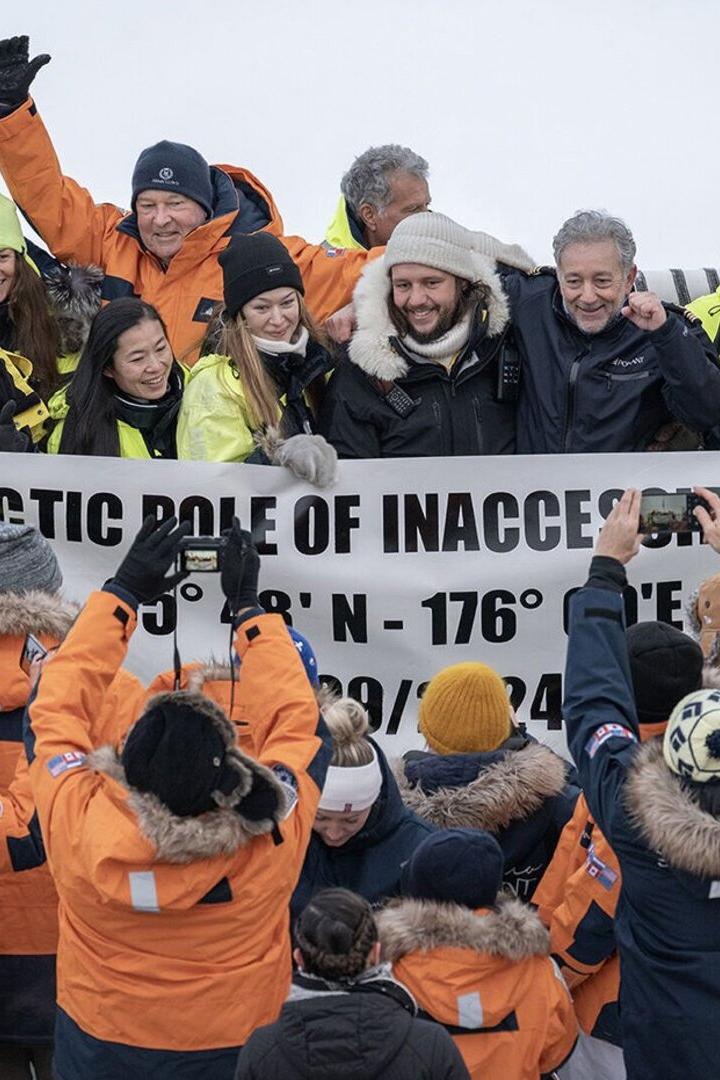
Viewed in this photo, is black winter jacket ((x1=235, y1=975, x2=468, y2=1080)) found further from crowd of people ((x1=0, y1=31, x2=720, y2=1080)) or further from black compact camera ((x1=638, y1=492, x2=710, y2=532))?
black compact camera ((x1=638, y1=492, x2=710, y2=532))

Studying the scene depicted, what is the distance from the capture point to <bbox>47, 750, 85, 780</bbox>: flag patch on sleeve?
11.6 ft

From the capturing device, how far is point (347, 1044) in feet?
9.79

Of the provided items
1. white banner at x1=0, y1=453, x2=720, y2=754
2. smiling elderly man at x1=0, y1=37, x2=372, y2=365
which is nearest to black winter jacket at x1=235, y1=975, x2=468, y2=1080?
white banner at x1=0, y1=453, x2=720, y2=754

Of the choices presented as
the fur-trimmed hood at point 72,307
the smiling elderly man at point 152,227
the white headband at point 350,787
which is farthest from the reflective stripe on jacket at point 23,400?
the white headband at point 350,787

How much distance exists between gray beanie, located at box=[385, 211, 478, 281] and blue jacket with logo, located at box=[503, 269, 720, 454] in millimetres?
273

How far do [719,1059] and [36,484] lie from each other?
3.00 metres

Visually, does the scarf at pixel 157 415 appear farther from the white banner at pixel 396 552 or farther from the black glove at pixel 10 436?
the black glove at pixel 10 436

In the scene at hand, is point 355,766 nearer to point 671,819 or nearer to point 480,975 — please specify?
point 480,975

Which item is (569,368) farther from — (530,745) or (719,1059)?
(719,1059)

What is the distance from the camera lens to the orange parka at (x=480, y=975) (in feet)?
11.7

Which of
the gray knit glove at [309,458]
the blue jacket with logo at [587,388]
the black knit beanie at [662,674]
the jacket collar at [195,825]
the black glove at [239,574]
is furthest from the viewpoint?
the blue jacket with logo at [587,388]

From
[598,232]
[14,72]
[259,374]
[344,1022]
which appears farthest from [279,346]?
[344,1022]

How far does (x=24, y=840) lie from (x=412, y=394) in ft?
7.64

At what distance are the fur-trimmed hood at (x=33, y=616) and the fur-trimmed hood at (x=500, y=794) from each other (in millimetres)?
1007
